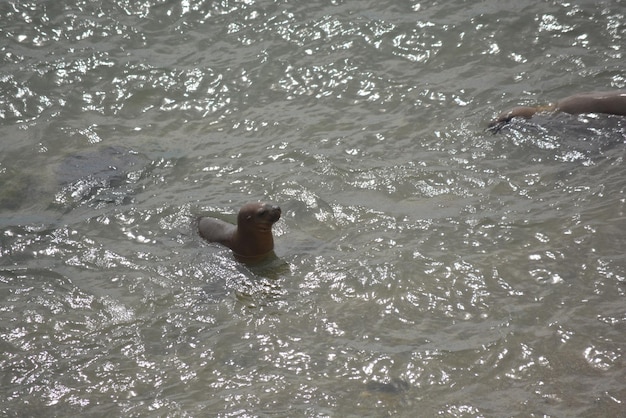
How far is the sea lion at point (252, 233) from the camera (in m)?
5.32

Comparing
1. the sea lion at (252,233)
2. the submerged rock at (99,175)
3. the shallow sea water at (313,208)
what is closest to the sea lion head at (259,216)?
the sea lion at (252,233)

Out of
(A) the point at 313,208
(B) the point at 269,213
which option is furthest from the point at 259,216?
(A) the point at 313,208

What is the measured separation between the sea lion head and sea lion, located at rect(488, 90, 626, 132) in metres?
2.27

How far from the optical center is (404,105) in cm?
726

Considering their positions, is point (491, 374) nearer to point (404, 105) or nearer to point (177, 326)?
point (177, 326)

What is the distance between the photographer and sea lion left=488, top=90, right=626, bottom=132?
21.3 feet

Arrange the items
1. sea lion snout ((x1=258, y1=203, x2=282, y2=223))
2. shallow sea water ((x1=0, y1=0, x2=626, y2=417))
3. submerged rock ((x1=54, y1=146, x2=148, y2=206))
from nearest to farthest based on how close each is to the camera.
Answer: shallow sea water ((x1=0, y1=0, x2=626, y2=417)) → sea lion snout ((x1=258, y1=203, x2=282, y2=223)) → submerged rock ((x1=54, y1=146, x2=148, y2=206))

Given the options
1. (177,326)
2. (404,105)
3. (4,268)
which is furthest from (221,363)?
(404,105)

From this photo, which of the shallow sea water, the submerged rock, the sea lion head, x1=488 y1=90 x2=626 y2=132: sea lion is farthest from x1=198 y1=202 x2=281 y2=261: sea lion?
x1=488 y1=90 x2=626 y2=132: sea lion

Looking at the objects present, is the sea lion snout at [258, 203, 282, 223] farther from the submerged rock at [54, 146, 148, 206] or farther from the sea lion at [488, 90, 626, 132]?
the sea lion at [488, 90, 626, 132]

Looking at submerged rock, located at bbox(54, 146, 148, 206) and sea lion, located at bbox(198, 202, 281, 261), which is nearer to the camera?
sea lion, located at bbox(198, 202, 281, 261)

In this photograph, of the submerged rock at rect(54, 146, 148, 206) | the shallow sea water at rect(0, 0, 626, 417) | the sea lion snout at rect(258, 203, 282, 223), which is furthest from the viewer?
the submerged rock at rect(54, 146, 148, 206)

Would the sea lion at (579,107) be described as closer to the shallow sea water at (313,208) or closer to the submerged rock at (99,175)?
the shallow sea water at (313,208)

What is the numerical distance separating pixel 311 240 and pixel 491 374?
1922 mm
